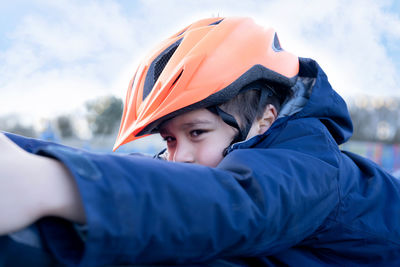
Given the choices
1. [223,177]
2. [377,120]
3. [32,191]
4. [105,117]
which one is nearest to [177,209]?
[223,177]

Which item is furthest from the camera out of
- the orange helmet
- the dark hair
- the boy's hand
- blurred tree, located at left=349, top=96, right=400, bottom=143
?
blurred tree, located at left=349, top=96, right=400, bottom=143

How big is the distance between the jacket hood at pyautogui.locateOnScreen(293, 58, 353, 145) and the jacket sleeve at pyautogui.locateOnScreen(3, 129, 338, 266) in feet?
1.82

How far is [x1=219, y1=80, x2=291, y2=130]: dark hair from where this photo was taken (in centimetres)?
146

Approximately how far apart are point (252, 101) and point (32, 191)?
1156 mm

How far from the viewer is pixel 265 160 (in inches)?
33.9

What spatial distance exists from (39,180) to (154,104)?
85cm

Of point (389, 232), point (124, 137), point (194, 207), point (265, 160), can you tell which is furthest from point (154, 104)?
point (389, 232)

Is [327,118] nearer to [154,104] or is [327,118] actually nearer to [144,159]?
[154,104]

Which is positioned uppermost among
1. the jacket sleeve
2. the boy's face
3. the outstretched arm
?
the outstretched arm

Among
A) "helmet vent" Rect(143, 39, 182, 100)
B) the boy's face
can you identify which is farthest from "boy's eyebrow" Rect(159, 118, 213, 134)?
"helmet vent" Rect(143, 39, 182, 100)

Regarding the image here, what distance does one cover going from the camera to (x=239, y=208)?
672 millimetres

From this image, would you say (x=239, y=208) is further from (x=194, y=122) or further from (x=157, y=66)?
(x=157, y=66)

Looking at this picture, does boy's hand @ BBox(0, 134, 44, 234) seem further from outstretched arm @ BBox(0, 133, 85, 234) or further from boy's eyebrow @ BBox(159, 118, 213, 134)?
boy's eyebrow @ BBox(159, 118, 213, 134)

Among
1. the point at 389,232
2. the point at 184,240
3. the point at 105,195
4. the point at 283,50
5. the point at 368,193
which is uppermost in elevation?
the point at 283,50
